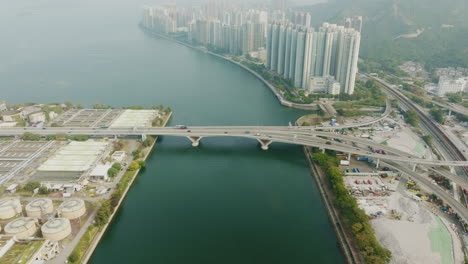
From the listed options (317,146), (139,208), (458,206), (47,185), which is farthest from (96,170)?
(458,206)

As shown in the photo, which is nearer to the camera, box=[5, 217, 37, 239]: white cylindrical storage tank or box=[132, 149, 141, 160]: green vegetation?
box=[5, 217, 37, 239]: white cylindrical storage tank

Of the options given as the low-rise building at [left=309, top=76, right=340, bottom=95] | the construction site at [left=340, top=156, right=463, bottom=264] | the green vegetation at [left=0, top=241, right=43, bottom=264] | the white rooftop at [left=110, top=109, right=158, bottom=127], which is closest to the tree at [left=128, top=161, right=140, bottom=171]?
the white rooftop at [left=110, top=109, right=158, bottom=127]

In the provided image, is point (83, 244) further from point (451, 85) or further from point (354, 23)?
point (354, 23)

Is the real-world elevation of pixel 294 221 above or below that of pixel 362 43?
below

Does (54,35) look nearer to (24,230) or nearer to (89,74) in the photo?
(89,74)

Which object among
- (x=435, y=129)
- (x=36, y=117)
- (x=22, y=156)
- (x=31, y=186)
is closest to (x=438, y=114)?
(x=435, y=129)

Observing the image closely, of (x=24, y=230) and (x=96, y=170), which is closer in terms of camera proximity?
(x=24, y=230)

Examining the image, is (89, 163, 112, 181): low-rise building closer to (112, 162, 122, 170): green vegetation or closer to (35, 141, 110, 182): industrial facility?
(112, 162, 122, 170): green vegetation
